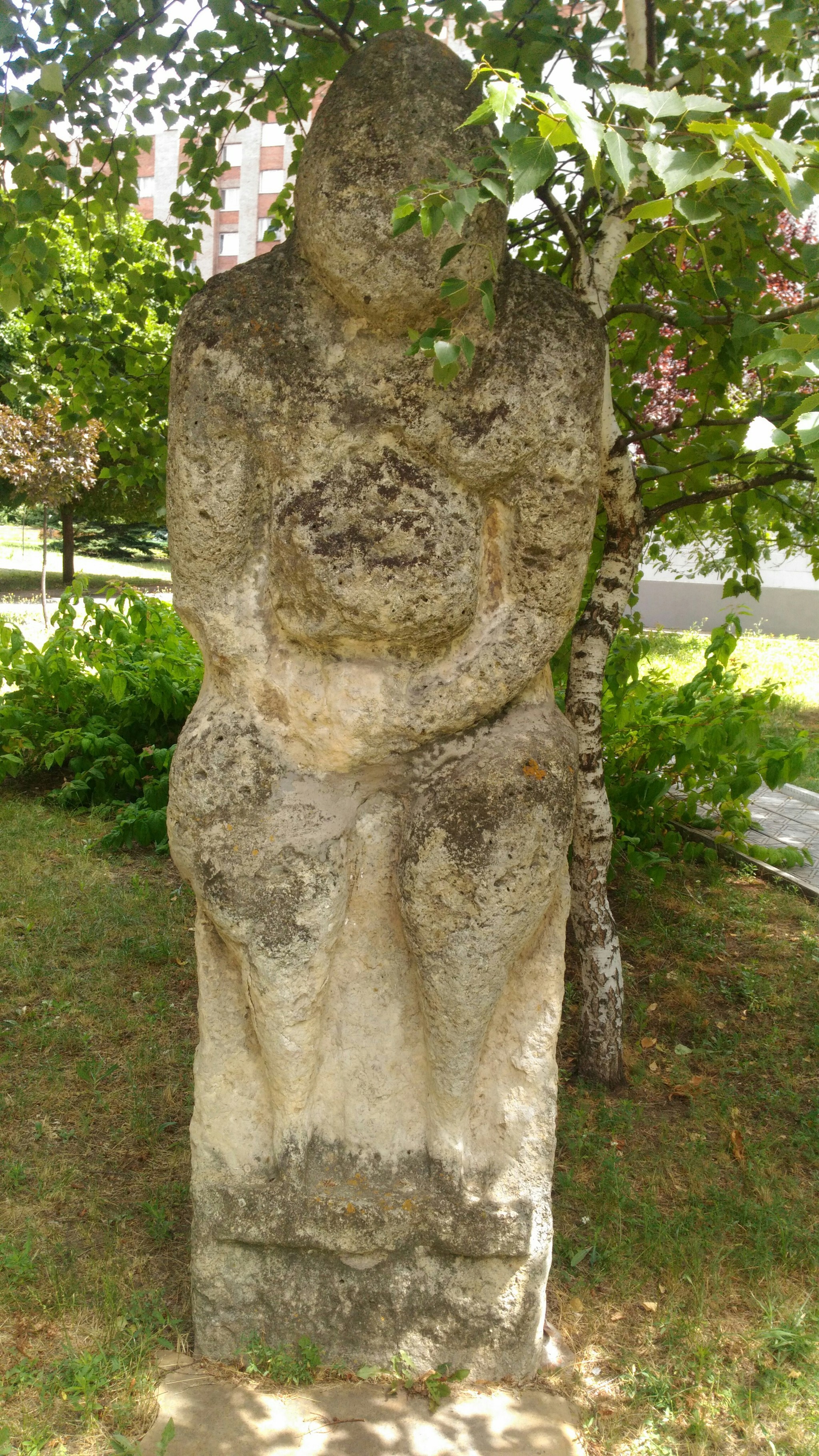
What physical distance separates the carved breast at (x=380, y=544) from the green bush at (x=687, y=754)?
2.49m

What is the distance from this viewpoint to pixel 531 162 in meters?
1.58

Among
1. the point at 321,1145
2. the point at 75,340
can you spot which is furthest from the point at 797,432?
the point at 75,340

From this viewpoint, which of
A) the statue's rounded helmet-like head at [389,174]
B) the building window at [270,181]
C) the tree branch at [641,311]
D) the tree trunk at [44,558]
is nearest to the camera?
the statue's rounded helmet-like head at [389,174]

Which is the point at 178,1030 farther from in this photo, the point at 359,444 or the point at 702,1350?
the point at 359,444

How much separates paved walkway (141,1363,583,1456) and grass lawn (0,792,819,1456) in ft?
0.24

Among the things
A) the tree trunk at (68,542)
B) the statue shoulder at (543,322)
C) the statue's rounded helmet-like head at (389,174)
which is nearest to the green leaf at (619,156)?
the statue's rounded helmet-like head at (389,174)

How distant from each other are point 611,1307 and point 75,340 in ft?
13.0

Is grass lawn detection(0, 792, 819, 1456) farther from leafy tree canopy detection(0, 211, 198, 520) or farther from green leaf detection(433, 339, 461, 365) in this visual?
green leaf detection(433, 339, 461, 365)

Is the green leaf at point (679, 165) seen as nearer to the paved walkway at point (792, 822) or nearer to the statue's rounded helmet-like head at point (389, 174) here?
the statue's rounded helmet-like head at point (389, 174)

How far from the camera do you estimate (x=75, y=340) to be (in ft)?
15.8

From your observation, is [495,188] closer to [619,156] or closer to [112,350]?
[619,156]

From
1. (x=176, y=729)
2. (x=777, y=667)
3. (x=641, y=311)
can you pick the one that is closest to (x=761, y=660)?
(x=777, y=667)

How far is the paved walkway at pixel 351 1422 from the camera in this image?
237 cm

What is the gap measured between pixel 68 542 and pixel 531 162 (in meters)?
17.4
